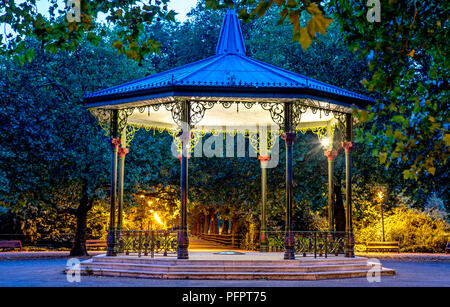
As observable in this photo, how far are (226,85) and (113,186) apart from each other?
523 cm

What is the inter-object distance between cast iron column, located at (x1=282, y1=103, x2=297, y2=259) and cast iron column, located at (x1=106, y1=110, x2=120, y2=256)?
556 centimetres

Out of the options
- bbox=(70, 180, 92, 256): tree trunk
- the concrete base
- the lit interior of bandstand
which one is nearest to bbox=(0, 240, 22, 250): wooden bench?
bbox=(70, 180, 92, 256): tree trunk

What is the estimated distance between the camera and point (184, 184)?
699 inches

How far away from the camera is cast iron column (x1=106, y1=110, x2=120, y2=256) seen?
1877 cm

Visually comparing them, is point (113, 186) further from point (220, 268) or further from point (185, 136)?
point (220, 268)

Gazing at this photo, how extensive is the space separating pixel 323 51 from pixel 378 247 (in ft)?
38.0

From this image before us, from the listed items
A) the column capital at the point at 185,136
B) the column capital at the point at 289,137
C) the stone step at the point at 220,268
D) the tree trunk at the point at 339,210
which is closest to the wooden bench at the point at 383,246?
the tree trunk at the point at 339,210

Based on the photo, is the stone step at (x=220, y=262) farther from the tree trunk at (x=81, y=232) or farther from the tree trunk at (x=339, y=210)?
the tree trunk at (x=339, y=210)

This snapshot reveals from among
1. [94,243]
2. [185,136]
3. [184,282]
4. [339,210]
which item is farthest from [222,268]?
[94,243]

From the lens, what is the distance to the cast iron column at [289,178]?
17562 mm

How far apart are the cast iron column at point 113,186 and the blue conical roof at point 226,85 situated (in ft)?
3.24

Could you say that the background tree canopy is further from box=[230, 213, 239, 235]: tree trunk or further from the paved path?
the paved path

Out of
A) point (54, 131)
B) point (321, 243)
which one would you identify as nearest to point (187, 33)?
point (54, 131)
